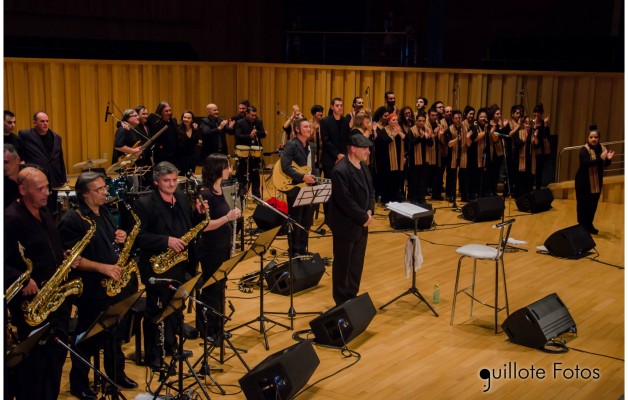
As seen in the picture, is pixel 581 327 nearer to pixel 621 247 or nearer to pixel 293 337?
pixel 293 337

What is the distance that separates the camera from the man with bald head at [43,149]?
8.92 metres

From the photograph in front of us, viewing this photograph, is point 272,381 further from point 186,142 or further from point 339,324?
point 186,142

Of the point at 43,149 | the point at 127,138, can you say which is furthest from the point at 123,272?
the point at 127,138

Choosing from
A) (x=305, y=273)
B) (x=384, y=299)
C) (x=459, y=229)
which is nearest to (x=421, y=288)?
(x=384, y=299)

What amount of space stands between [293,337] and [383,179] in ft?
20.2

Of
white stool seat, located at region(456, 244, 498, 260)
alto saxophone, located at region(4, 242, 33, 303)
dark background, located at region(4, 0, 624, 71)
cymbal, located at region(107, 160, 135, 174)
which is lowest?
white stool seat, located at region(456, 244, 498, 260)

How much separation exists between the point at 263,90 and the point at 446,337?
10365 millimetres

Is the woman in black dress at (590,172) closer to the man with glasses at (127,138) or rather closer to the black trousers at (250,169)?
the black trousers at (250,169)

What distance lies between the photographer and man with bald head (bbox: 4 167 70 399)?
188 inches

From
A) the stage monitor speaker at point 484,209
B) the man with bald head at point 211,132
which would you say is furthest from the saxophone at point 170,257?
the stage monitor speaker at point 484,209

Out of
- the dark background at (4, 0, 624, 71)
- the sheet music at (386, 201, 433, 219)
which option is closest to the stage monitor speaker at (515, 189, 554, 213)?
→ the dark background at (4, 0, 624, 71)

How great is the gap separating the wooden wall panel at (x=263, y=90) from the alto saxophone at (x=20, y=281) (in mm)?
9258

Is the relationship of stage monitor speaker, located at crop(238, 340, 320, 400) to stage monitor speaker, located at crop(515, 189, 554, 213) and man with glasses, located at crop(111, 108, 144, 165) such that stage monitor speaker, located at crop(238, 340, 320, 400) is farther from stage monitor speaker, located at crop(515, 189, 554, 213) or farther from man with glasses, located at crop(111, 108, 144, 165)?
stage monitor speaker, located at crop(515, 189, 554, 213)

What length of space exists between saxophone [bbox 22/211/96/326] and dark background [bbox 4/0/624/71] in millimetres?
9840
